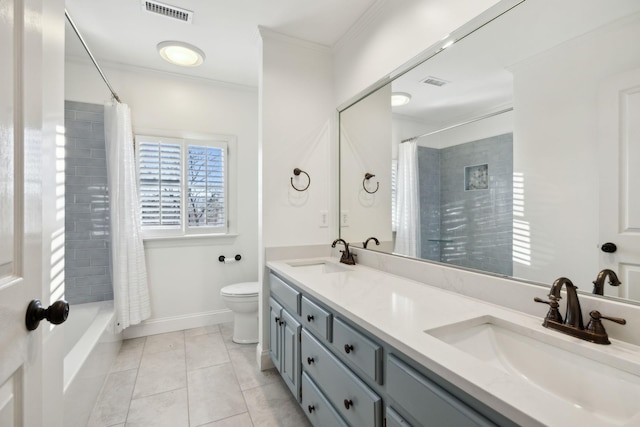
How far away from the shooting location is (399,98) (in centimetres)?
185

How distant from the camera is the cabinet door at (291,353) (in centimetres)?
167

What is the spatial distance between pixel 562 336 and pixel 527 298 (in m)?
0.22

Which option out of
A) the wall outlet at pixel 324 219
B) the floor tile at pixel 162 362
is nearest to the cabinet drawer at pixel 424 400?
the wall outlet at pixel 324 219

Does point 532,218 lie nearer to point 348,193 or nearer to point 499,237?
point 499,237

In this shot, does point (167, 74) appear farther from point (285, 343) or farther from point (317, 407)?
point (317, 407)

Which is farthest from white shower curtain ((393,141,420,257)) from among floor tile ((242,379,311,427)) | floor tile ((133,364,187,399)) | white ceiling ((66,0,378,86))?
floor tile ((133,364,187,399))

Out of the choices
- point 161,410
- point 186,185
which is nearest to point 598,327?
point 161,410

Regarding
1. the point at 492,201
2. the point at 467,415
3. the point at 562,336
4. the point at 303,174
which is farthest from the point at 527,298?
the point at 303,174

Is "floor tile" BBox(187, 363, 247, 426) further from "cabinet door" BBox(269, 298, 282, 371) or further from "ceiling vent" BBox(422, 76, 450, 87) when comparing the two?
"ceiling vent" BBox(422, 76, 450, 87)

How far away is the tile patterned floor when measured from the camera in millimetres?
1715

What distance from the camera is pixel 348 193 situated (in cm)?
237

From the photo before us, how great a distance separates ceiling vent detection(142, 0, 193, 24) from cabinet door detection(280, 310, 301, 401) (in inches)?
85.1

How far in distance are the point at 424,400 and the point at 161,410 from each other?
1.77m

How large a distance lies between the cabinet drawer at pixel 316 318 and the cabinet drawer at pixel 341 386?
0.21ft
